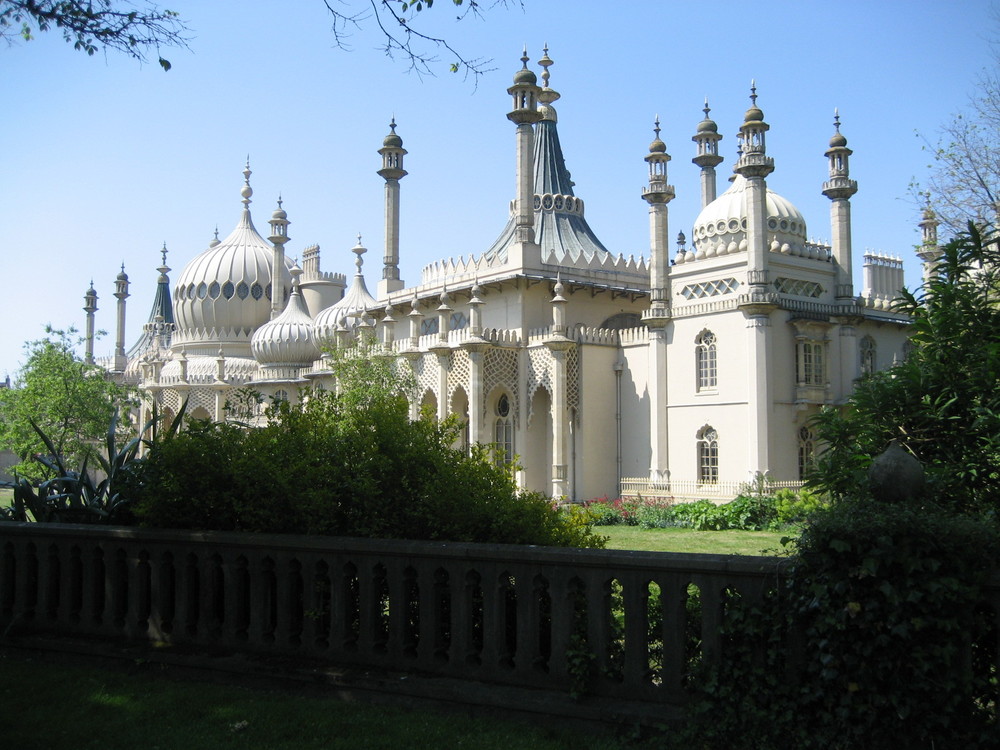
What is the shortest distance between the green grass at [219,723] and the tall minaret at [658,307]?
21.1m

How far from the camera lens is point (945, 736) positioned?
4590 millimetres

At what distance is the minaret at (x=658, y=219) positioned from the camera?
2725 centimetres

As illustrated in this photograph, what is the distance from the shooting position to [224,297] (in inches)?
1847

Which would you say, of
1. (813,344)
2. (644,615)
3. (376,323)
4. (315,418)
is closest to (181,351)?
(376,323)

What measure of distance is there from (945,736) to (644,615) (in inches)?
65.9

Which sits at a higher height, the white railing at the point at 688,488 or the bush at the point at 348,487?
the bush at the point at 348,487

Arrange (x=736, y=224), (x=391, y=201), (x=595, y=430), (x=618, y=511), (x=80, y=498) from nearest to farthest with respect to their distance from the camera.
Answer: (x=80, y=498)
(x=618, y=511)
(x=736, y=224)
(x=595, y=430)
(x=391, y=201)

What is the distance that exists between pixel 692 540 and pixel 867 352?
12.3 metres

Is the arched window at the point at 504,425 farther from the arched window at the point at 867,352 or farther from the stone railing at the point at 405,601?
the stone railing at the point at 405,601

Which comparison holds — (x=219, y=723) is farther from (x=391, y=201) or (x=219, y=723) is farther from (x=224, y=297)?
(x=224, y=297)

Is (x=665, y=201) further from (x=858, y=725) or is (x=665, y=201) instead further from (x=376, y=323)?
(x=858, y=725)

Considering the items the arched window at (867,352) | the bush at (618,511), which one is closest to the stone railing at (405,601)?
the bush at (618,511)

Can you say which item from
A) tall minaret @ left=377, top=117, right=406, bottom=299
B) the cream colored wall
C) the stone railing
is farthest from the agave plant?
tall minaret @ left=377, top=117, right=406, bottom=299

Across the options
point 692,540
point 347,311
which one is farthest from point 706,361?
point 347,311
